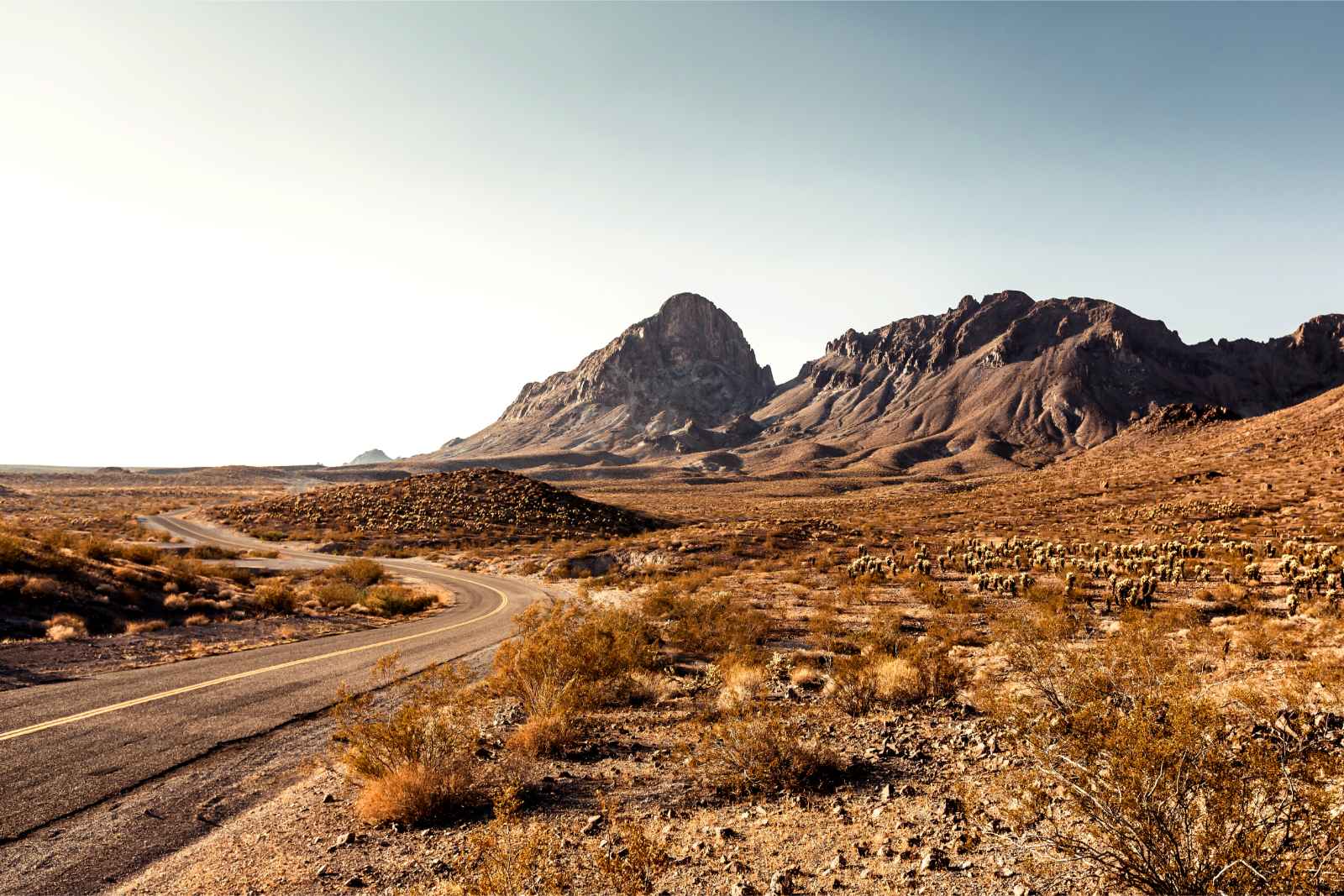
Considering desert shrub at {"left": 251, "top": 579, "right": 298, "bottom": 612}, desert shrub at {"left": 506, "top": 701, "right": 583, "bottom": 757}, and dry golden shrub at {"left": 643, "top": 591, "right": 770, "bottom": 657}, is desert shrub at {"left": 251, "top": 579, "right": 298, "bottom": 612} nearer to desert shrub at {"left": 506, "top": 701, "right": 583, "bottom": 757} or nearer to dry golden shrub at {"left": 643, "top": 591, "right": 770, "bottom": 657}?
dry golden shrub at {"left": 643, "top": 591, "right": 770, "bottom": 657}

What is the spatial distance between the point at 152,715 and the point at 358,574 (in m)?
23.1

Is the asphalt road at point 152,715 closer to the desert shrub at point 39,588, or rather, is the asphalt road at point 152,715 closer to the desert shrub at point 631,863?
the desert shrub at point 631,863

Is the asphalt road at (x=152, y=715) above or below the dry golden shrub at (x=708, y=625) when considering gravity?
above

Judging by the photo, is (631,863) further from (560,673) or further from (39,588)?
(39,588)

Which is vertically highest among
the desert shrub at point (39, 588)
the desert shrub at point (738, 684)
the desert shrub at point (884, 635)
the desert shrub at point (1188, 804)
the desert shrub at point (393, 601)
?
the desert shrub at point (1188, 804)

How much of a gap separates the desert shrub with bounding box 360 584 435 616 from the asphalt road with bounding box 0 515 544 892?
627 centimetres

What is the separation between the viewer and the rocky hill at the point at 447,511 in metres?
56.8

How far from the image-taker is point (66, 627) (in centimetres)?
1582

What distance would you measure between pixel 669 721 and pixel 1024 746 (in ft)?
17.5

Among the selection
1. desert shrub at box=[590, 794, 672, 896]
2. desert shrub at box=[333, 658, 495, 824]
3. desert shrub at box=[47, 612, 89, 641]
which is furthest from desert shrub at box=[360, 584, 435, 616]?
desert shrub at box=[590, 794, 672, 896]

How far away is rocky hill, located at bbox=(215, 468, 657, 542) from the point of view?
186ft

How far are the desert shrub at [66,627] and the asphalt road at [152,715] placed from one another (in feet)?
13.5

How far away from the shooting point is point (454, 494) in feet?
212

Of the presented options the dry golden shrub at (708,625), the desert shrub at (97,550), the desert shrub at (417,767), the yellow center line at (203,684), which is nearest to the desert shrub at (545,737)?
the desert shrub at (417,767)
